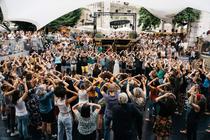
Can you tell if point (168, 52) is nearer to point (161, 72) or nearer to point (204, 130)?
point (161, 72)

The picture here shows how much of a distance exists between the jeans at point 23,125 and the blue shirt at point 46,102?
1.79 feet

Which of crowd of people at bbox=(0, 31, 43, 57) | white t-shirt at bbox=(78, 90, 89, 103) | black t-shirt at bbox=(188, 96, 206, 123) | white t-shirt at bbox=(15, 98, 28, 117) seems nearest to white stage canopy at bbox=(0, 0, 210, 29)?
white t-shirt at bbox=(78, 90, 89, 103)

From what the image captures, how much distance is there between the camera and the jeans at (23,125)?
7785 mm

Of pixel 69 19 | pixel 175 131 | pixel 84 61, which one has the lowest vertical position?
pixel 175 131

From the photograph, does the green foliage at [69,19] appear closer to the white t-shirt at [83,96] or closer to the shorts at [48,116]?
the shorts at [48,116]

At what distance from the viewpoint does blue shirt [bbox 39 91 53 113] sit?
745 cm

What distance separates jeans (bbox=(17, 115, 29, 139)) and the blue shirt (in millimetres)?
544

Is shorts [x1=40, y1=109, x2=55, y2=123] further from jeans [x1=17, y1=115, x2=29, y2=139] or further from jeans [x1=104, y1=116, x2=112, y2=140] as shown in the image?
jeans [x1=104, y1=116, x2=112, y2=140]

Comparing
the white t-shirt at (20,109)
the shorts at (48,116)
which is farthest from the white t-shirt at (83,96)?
the white t-shirt at (20,109)

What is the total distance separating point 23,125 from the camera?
7887 millimetres

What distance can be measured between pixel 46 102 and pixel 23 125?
91cm

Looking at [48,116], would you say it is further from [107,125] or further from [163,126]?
[163,126]

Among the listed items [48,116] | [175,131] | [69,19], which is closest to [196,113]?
[175,131]

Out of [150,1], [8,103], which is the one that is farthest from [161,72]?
[150,1]
